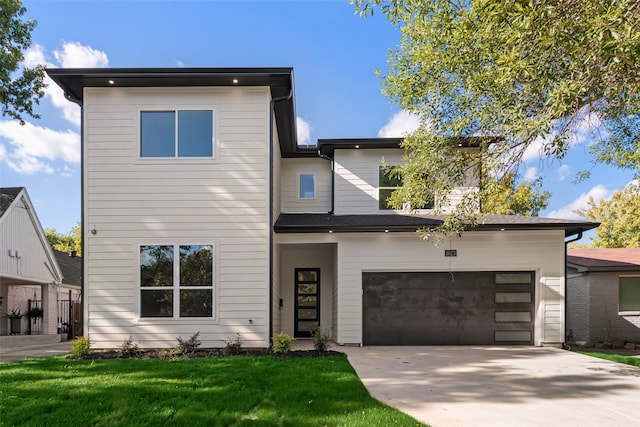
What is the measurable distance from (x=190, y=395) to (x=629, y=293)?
13.4 m

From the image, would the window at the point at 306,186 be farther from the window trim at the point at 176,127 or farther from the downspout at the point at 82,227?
the downspout at the point at 82,227

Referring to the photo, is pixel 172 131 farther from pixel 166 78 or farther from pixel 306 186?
pixel 306 186

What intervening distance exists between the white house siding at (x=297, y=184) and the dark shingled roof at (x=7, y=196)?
8.99 metres

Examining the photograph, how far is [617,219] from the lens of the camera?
2712 centimetres

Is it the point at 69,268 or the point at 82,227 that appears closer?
the point at 82,227

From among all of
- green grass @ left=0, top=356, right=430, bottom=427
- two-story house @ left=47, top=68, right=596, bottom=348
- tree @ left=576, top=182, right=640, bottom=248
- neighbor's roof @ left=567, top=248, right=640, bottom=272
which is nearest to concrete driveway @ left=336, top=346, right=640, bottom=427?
green grass @ left=0, top=356, right=430, bottom=427

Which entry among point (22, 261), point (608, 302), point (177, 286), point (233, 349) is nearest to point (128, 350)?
point (177, 286)

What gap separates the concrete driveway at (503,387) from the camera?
434 cm

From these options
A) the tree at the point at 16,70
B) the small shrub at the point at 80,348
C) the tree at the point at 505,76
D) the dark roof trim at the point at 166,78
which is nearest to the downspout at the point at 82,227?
the dark roof trim at the point at 166,78

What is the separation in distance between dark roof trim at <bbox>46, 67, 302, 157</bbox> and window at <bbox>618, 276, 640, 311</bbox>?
11822 millimetres

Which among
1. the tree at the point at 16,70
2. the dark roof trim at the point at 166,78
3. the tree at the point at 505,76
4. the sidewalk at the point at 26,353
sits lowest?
the sidewalk at the point at 26,353

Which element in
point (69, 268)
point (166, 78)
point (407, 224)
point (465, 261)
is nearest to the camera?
point (166, 78)

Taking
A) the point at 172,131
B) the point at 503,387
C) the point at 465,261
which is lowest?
the point at 503,387

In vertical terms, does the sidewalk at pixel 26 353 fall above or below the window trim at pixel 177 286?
below
